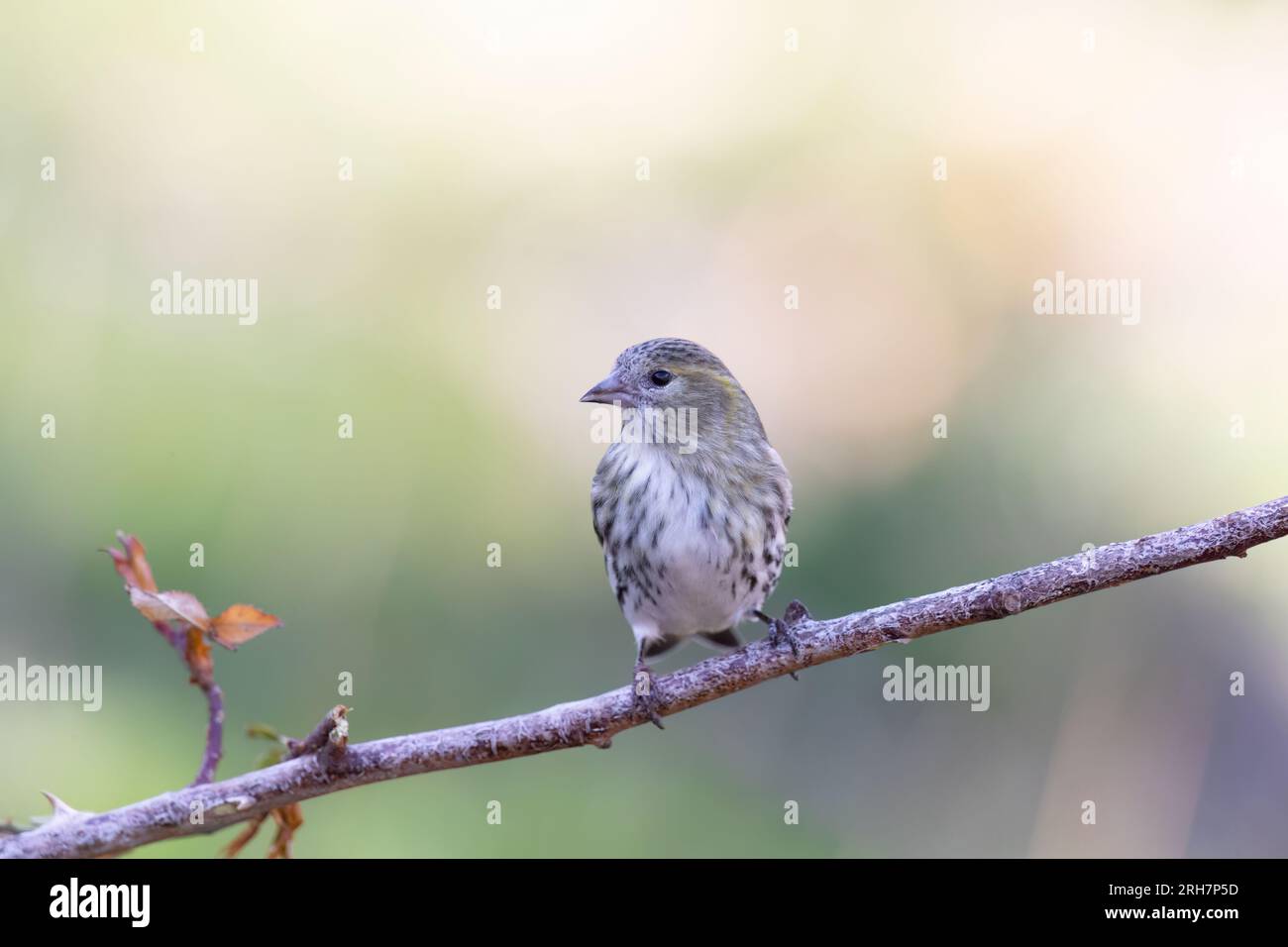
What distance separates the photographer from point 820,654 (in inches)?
106

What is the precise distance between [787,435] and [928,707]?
4.67 ft

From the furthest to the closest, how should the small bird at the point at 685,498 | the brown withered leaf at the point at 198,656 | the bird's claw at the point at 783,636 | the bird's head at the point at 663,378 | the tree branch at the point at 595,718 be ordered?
the bird's head at the point at 663,378
the small bird at the point at 685,498
the bird's claw at the point at 783,636
the brown withered leaf at the point at 198,656
the tree branch at the point at 595,718

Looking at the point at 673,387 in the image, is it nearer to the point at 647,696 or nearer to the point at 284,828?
the point at 647,696

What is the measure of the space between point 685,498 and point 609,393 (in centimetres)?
41

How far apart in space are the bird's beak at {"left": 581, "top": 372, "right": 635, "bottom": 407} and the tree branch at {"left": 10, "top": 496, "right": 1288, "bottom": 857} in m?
1.26

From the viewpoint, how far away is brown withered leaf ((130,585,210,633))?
244cm

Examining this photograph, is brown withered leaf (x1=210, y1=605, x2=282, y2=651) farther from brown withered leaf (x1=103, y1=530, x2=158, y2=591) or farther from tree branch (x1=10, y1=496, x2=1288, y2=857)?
tree branch (x1=10, y1=496, x2=1288, y2=857)

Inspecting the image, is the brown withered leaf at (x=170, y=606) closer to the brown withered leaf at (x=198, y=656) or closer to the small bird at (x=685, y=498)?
the brown withered leaf at (x=198, y=656)

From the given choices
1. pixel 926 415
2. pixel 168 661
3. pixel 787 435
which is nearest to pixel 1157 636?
pixel 926 415

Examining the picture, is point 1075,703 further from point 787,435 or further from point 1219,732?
point 787,435

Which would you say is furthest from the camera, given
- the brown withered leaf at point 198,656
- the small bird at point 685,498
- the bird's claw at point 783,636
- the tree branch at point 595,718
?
the small bird at point 685,498

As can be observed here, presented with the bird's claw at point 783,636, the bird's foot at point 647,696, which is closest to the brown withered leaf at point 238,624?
the bird's foot at point 647,696

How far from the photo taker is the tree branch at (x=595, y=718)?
2.40 meters

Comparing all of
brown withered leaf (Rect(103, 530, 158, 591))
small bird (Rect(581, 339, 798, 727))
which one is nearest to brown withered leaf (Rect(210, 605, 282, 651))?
brown withered leaf (Rect(103, 530, 158, 591))
